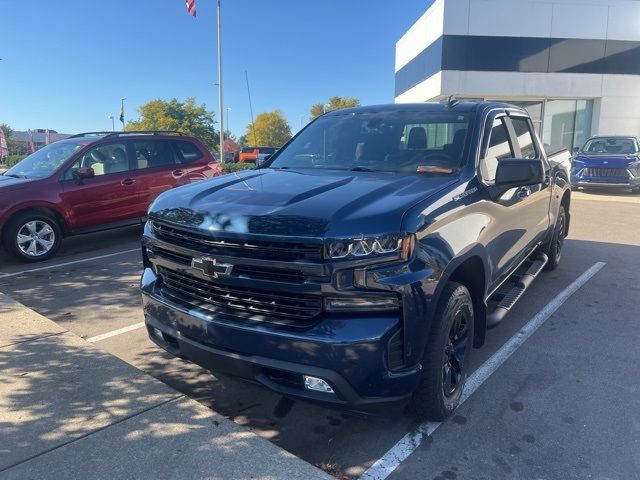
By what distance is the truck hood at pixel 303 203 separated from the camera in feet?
8.11

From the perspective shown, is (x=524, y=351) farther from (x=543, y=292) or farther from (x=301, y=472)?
(x=301, y=472)

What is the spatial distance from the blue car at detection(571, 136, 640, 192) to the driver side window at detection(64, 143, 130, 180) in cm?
1333

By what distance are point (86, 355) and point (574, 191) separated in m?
16.5

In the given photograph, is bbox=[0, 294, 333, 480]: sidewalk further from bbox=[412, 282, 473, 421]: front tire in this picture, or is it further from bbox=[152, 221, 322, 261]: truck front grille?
bbox=[152, 221, 322, 261]: truck front grille

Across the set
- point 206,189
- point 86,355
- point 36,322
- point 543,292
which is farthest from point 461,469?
point 36,322

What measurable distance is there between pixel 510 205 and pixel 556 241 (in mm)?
2868

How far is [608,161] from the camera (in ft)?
48.4

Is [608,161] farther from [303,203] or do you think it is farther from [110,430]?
[110,430]

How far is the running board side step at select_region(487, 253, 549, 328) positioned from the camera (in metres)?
3.65

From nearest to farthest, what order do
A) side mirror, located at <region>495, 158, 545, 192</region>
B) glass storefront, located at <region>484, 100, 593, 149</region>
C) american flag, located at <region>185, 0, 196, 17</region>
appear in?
side mirror, located at <region>495, 158, 545, 192</region> → american flag, located at <region>185, 0, 196, 17</region> → glass storefront, located at <region>484, 100, 593, 149</region>

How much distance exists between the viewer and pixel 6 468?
255 centimetres

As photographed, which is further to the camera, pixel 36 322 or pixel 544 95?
pixel 544 95

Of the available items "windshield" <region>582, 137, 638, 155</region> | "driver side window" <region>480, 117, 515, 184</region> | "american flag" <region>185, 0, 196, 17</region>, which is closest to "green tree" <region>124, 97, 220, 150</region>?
"american flag" <region>185, 0, 196, 17</region>

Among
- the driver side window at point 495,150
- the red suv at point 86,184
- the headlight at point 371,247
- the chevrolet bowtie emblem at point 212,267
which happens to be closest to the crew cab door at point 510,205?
the driver side window at point 495,150
